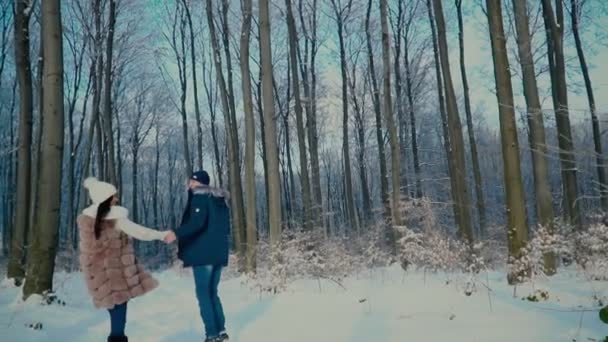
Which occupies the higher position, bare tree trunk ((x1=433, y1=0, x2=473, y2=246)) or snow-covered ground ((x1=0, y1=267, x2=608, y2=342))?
bare tree trunk ((x1=433, y1=0, x2=473, y2=246))

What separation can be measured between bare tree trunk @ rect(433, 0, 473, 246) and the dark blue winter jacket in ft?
29.4

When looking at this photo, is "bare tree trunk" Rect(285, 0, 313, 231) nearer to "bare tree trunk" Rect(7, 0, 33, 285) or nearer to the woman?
"bare tree trunk" Rect(7, 0, 33, 285)

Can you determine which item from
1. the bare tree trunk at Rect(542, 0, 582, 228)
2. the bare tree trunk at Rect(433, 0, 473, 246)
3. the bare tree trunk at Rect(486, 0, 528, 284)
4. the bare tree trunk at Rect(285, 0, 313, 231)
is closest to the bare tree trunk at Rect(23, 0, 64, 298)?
the bare tree trunk at Rect(486, 0, 528, 284)

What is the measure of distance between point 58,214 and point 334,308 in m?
4.28

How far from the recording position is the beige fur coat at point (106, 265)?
13.1ft

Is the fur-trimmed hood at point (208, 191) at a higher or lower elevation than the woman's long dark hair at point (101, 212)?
higher

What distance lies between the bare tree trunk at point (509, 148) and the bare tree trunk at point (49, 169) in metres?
6.70

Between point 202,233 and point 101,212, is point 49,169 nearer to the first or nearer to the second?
point 101,212

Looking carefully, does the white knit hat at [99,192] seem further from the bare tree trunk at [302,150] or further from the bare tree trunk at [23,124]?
the bare tree trunk at [302,150]

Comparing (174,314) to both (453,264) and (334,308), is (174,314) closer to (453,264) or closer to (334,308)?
(334,308)

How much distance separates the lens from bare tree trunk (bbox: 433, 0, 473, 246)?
11961 mm

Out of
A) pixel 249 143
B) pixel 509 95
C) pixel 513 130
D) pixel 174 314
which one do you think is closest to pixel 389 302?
pixel 174 314

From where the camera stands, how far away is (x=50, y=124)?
6633 millimetres

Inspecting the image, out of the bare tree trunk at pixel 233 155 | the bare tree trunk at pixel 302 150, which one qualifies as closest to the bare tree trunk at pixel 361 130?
the bare tree trunk at pixel 233 155
